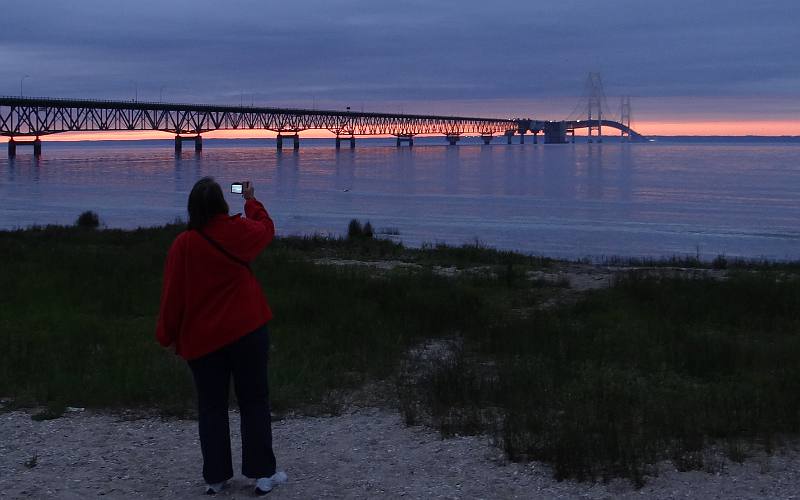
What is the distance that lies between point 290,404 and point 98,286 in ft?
23.9

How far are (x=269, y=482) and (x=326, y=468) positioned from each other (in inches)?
22.1

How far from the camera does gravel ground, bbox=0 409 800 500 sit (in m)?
5.73

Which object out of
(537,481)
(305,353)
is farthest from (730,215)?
(537,481)

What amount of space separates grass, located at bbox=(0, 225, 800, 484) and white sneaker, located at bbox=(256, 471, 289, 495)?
63.4 inches

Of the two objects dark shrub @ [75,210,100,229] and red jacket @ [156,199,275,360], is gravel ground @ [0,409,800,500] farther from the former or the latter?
dark shrub @ [75,210,100,229]

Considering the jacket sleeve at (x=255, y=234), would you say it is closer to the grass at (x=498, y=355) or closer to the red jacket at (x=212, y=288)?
the red jacket at (x=212, y=288)

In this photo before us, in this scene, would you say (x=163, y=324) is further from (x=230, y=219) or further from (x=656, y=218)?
(x=656, y=218)

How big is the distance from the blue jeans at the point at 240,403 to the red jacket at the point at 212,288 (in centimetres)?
10

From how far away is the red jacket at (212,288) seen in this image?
5.30 metres

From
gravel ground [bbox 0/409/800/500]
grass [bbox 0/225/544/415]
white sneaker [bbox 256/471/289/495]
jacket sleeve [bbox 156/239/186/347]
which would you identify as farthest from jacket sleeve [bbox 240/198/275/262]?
grass [bbox 0/225/544/415]

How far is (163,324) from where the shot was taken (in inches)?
217

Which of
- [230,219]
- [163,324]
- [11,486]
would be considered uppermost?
[230,219]

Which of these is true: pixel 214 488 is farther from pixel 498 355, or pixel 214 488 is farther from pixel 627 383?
pixel 498 355

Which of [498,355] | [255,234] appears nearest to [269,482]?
[255,234]
